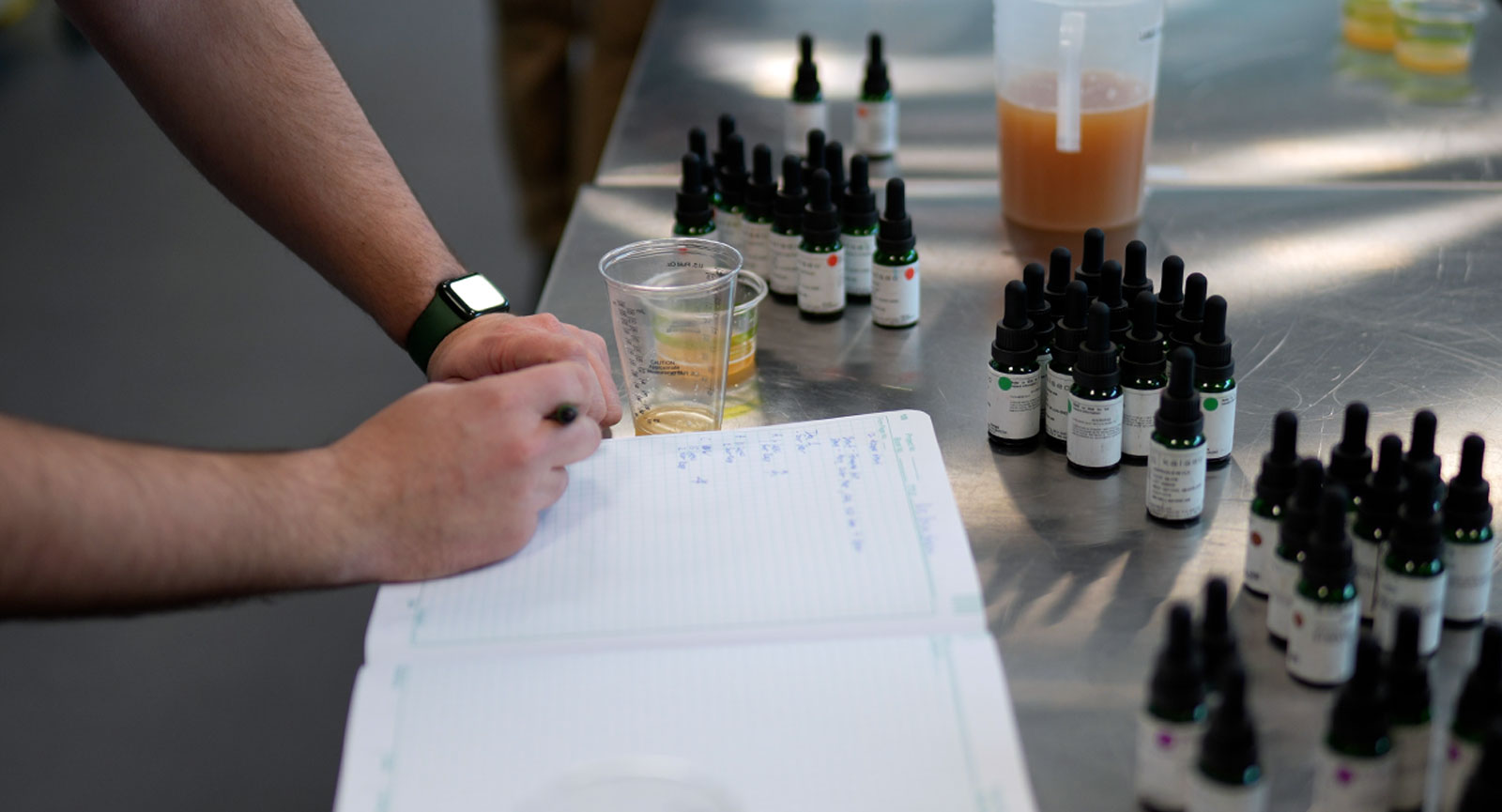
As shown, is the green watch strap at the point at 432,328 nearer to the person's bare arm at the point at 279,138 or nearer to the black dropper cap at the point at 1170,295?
the person's bare arm at the point at 279,138

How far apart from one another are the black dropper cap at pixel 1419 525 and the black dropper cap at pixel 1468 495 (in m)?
0.04

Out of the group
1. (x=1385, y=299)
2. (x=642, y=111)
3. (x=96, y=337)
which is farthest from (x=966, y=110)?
(x=96, y=337)

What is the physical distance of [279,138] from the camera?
1310 mm

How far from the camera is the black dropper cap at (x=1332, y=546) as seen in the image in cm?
77

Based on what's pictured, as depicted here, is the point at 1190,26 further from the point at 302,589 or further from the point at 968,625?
the point at 302,589

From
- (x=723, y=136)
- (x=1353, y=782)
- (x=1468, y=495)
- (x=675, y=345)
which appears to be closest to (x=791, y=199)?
(x=723, y=136)

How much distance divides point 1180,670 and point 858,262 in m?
0.77

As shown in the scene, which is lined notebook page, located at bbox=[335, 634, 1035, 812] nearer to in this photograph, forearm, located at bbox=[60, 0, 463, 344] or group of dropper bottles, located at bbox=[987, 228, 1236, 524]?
group of dropper bottles, located at bbox=[987, 228, 1236, 524]

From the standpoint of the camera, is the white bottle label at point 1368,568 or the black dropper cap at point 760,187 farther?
the black dropper cap at point 760,187

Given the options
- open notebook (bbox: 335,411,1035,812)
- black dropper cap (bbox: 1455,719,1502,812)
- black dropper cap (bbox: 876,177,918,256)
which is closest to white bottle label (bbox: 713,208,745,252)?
black dropper cap (bbox: 876,177,918,256)

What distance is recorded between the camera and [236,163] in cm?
132

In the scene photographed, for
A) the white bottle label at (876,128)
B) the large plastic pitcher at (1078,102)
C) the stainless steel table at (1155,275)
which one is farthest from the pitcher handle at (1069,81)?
the white bottle label at (876,128)

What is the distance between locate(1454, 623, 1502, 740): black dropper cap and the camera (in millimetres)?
661

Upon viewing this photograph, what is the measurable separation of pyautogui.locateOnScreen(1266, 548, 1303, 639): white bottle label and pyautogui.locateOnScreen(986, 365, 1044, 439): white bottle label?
11.1 inches
